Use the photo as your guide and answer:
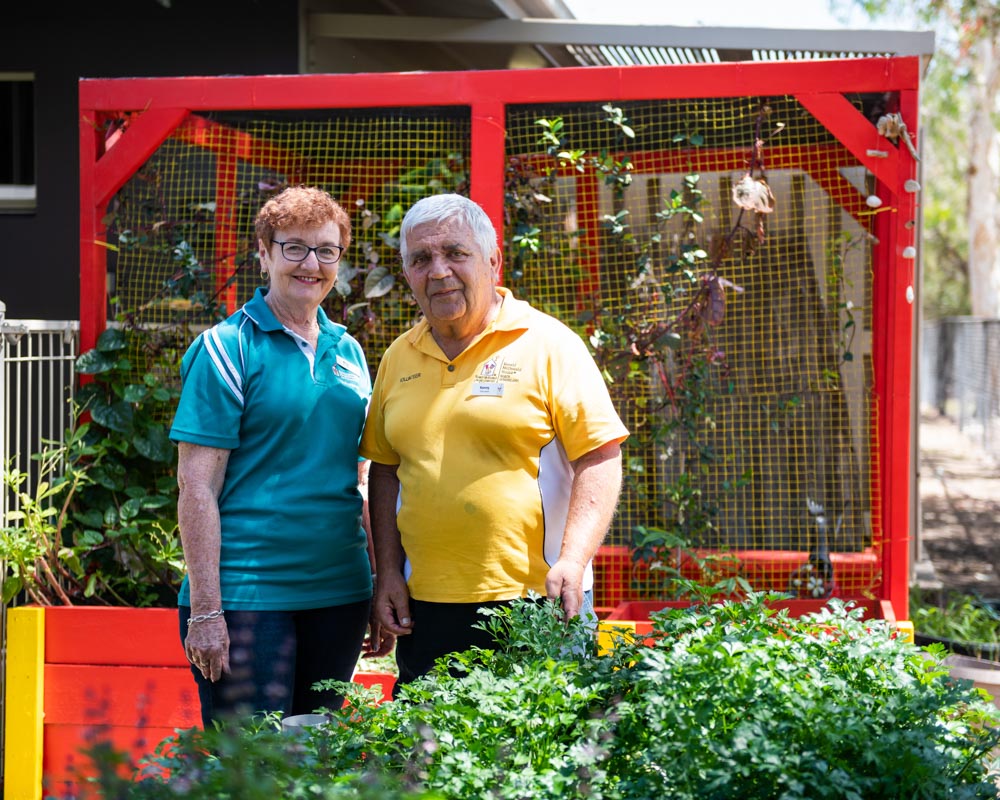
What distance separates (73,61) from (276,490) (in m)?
4.61

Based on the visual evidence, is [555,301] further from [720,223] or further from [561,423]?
[561,423]

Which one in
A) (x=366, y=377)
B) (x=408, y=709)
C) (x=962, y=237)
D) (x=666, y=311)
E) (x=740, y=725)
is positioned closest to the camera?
(x=740, y=725)

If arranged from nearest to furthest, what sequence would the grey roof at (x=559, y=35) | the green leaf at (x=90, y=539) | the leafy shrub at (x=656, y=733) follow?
the leafy shrub at (x=656, y=733) < the green leaf at (x=90, y=539) < the grey roof at (x=559, y=35)

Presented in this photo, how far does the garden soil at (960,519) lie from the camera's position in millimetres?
8125

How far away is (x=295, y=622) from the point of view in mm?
2867

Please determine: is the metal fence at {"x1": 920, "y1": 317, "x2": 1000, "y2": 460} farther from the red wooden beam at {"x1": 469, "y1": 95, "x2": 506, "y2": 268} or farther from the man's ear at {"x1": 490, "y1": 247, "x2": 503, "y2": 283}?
the man's ear at {"x1": 490, "y1": 247, "x2": 503, "y2": 283}

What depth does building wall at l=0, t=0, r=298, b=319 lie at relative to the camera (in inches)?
251

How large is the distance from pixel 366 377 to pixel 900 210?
2256mm

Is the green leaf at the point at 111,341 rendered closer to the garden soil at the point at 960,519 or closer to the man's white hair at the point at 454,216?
the man's white hair at the point at 454,216

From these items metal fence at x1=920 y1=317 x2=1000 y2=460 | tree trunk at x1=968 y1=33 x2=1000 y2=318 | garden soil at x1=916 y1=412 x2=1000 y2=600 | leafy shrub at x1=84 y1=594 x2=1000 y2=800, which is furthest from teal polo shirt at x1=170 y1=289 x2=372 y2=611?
tree trunk at x1=968 y1=33 x2=1000 y2=318

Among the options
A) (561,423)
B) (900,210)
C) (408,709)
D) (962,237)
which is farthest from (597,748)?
(962,237)

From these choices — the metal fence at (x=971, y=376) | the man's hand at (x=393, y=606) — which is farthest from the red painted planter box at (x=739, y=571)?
the metal fence at (x=971, y=376)

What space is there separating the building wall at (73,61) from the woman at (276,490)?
3764mm

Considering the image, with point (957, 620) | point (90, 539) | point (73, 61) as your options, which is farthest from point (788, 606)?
point (73, 61)
